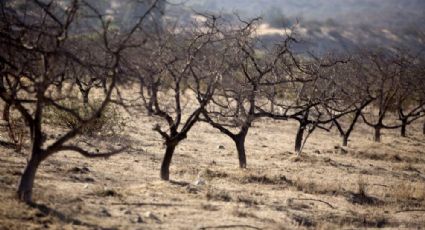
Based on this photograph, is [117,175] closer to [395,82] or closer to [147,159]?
[147,159]

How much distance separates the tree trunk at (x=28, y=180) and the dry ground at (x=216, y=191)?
0.20m

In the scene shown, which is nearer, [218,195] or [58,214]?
[58,214]

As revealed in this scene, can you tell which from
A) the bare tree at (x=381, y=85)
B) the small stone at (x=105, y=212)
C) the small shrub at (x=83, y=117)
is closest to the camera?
the small stone at (x=105, y=212)

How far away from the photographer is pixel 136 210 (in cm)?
873

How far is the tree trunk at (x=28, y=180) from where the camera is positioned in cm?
820

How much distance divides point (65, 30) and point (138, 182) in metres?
4.13

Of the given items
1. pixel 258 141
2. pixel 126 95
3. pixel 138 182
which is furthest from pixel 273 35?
pixel 138 182

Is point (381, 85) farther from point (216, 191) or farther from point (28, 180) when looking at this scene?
point (28, 180)

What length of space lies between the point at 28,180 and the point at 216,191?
362 centimetres

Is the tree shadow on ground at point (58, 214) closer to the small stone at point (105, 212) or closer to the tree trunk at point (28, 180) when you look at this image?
the tree trunk at point (28, 180)

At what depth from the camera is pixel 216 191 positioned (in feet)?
34.8

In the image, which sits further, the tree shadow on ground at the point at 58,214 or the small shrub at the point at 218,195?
the small shrub at the point at 218,195

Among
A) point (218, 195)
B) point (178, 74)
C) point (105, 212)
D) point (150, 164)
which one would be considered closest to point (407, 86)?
point (178, 74)

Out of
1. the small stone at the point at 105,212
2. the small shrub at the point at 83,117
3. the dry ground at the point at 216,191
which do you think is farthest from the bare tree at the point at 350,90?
the small stone at the point at 105,212
